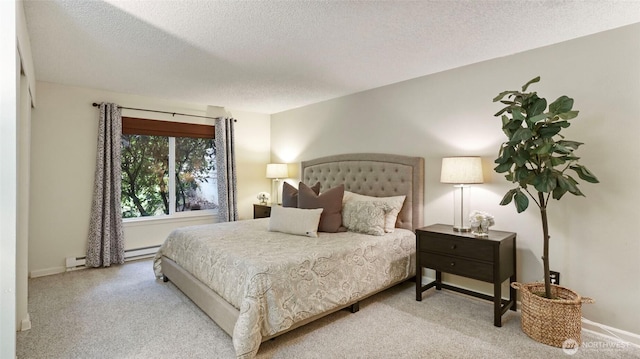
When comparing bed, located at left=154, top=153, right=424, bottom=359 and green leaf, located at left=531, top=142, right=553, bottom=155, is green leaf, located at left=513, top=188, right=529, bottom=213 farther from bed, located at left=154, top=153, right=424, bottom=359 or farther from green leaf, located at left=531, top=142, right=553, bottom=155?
bed, located at left=154, top=153, right=424, bottom=359

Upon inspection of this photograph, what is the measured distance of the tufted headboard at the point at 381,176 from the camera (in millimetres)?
3625

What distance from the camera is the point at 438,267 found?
2998mm

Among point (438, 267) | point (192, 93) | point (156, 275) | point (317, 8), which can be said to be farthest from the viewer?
point (192, 93)

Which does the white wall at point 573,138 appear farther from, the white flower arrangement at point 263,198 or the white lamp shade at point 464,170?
the white flower arrangement at point 263,198

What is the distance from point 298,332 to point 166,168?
350 centimetres

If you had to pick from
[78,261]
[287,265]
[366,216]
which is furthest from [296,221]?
[78,261]

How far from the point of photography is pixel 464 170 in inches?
117

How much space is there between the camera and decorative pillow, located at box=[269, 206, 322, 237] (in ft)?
10.7

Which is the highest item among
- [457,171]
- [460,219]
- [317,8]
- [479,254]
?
[317,8]

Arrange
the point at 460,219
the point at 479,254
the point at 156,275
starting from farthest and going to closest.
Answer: the point at 156,275
the point at 460,219
the point at 479,254

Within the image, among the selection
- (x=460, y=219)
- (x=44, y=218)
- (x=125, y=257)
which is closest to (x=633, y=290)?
(x=460, y=219)

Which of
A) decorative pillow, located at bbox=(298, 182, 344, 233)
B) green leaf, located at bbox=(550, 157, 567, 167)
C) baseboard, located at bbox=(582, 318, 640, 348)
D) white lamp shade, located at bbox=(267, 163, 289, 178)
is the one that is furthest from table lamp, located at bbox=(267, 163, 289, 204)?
baseboard, located at bbox=(582, 318, 640, 348)

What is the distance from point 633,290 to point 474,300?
117cm

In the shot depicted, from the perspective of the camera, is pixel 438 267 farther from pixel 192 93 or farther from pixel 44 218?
pixel 44 218
